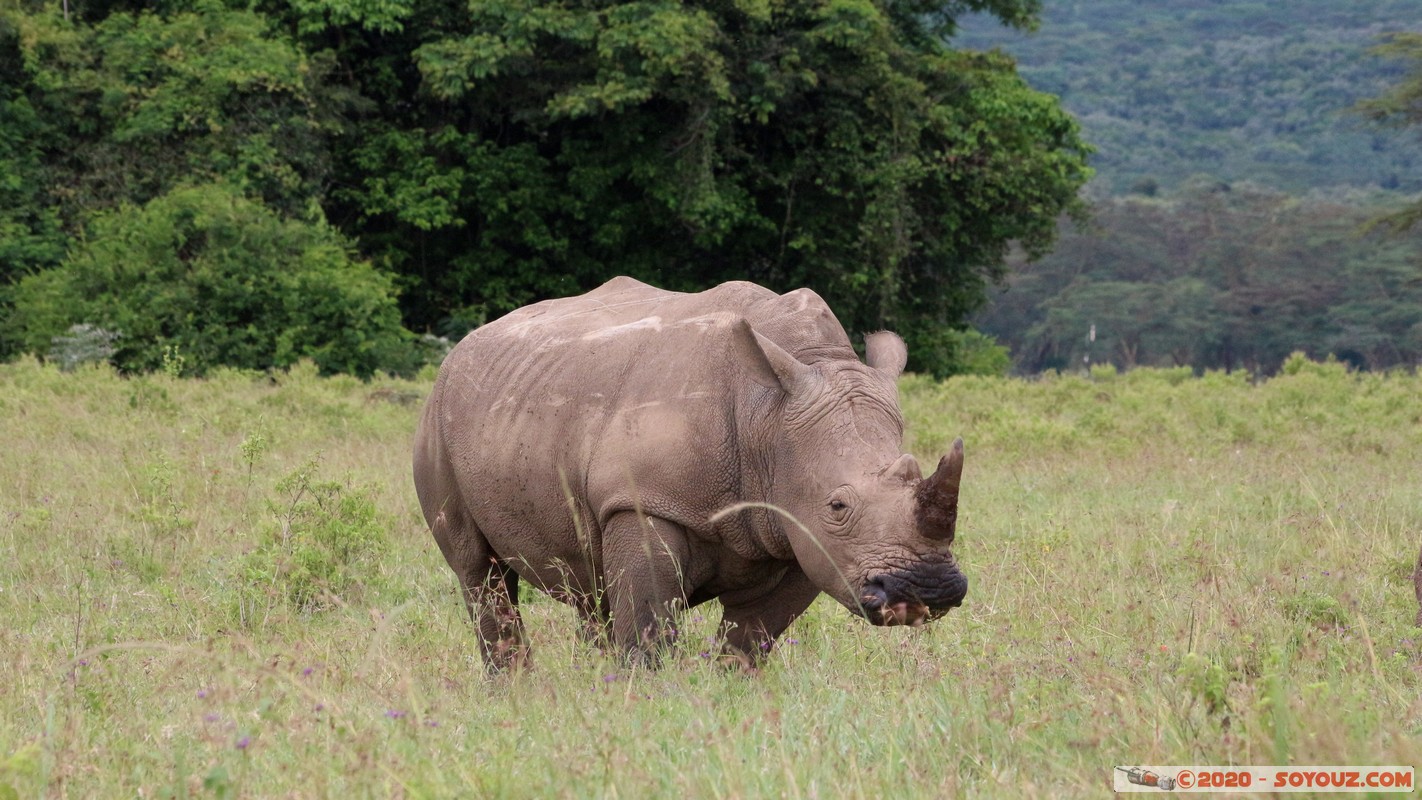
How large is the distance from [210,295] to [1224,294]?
4615 centimetres

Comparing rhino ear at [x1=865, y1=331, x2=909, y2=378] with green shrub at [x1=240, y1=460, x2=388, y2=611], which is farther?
green shrub at [x1=240, y1=460, x2=388, y2=611]

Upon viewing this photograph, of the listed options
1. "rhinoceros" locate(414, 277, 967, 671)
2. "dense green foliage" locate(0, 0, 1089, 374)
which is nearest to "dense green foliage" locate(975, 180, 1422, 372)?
"dense green foliage" locate(0, 0, 1089, 374)

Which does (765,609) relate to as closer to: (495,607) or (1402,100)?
(495,607)

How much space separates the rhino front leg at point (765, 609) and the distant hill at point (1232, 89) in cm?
7986

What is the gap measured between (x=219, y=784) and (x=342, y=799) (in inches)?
15.1

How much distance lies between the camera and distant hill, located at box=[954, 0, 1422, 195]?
334ft

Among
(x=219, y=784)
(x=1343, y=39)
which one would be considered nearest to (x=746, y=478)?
(x=219, y=784)

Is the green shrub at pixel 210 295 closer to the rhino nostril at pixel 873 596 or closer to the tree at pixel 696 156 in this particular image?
the tree at pixel 696 156

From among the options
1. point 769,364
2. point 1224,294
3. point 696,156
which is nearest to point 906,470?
point 769,364

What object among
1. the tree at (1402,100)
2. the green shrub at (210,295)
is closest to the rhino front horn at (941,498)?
the green shrub at (210,295)

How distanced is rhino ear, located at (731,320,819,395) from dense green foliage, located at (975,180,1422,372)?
5157 cm

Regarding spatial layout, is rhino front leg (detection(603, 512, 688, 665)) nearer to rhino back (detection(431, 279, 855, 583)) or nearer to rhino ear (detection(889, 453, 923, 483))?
rhino back (detection(431, 279, 855, 583))

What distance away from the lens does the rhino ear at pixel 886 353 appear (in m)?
6.27

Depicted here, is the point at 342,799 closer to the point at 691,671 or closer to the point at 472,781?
the point at 472,781
